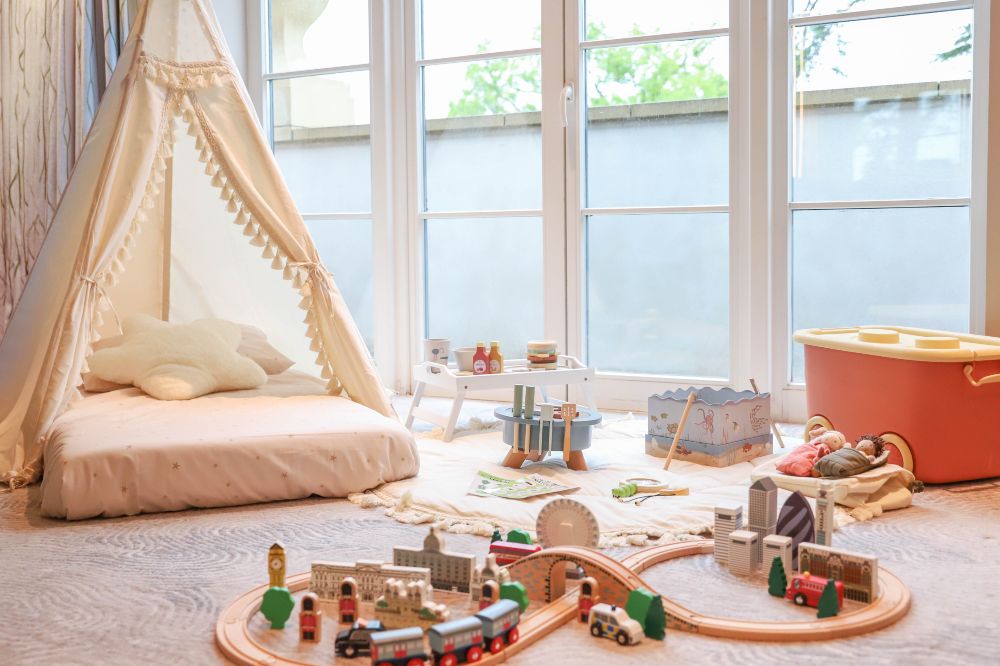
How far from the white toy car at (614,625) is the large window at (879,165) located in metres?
2.20

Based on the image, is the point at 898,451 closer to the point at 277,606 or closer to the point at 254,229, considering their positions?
the point at 277,606

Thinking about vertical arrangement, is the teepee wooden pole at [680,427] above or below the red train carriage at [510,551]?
above

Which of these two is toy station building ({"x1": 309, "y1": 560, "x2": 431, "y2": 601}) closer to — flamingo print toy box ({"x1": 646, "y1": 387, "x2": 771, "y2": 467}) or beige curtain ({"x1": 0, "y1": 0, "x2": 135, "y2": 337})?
flamingo print toy box ({"x1": 646, "y1": 387, "x2": 771, "y2": 467})

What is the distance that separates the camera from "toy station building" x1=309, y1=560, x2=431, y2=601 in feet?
5.91

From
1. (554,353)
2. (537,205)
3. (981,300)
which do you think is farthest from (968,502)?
(537,205)

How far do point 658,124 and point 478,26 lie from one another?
0.89 m

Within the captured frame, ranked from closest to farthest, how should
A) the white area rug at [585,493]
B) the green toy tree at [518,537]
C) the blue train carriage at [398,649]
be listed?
the blue train carriage at [398,649], the green toy tree at [518,537], the white area rug at [585,493]

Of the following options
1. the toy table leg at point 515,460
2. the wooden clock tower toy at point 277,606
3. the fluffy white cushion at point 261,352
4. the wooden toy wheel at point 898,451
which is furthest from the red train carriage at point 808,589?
the fluffy white cushion at point 261,352

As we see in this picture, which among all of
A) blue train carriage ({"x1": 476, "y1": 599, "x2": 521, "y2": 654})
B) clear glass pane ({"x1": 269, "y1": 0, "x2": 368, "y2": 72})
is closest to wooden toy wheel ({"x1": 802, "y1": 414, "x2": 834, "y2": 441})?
blue train carriage ({"x1": 476, "y1": 599, "x2": 521, "y2": 654})

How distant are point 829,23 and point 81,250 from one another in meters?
2.56

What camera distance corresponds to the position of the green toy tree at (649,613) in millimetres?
1711

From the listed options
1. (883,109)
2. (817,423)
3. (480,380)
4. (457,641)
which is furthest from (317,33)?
(457,641)

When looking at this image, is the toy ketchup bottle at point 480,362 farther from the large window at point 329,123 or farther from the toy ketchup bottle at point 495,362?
the large window at point 329,123

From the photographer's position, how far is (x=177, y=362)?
128 inches
